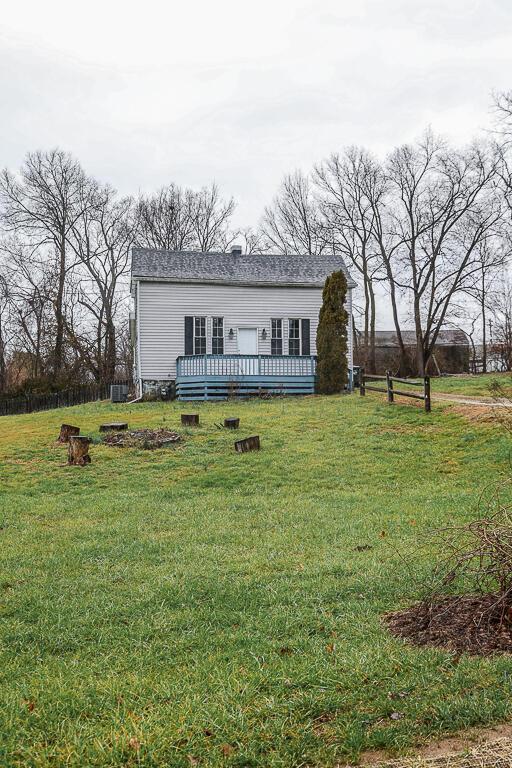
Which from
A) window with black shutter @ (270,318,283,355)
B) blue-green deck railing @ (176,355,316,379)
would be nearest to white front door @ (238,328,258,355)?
window with black shutter @ (270,318,283,355)

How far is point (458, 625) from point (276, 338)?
20.1m

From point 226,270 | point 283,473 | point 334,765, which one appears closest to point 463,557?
point 334,765

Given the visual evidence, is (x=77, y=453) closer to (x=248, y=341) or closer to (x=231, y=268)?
(x=248, y=341)

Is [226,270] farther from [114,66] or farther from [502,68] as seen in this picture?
[502,68]

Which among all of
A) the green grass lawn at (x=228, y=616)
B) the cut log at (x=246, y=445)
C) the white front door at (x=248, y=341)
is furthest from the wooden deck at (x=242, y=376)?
the green grass lawn at (x=228, y=616)

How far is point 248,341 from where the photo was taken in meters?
23.5

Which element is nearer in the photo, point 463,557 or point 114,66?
point 463,557

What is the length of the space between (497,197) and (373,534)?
28.5 meters

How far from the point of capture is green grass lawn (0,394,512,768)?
9.23 feet

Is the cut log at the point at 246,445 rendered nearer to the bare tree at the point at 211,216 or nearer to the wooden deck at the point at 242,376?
the wooden deck at the point at 242,376

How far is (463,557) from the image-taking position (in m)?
3.97

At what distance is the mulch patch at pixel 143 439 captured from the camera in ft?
42.1

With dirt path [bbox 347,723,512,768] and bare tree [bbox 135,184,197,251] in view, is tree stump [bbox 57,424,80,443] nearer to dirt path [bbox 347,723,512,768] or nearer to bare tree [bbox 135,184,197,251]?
dirt path [bbox 347,723,512,768]

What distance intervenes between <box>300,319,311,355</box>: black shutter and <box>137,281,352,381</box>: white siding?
0.56 ft
